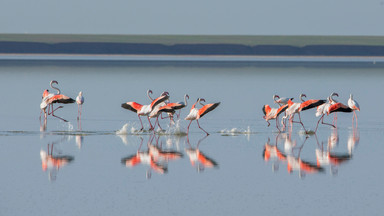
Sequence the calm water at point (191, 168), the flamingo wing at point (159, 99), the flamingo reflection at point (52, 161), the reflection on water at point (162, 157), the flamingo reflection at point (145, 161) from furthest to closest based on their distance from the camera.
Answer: the flamingo wing at point (159, 99)
the reflection on water at point (162, 157)
the flamingo reflection at point (145, 161)
the flamingo reflection at point (52, 161)
the calm water at point (191, 168)

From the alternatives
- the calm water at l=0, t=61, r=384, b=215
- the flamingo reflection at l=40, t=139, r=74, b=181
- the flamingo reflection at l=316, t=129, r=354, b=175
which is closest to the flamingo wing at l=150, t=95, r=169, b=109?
the calm water at l=0, t=61, r=384, b=215

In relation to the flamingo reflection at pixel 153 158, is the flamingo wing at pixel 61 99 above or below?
above

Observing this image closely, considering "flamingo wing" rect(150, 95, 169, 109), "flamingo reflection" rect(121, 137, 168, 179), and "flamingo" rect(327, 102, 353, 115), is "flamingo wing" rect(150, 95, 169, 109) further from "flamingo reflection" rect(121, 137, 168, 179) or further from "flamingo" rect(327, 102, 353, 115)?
"flamingo" rect(327, 102, 353, 115)

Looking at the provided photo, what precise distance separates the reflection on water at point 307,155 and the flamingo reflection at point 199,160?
971 millimetres

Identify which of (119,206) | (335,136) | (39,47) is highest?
(39,47)

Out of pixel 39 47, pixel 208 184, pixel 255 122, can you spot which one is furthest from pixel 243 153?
pixel 39 47

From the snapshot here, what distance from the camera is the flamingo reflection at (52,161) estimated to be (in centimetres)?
1296

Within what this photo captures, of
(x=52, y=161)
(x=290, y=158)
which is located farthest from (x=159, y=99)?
(x=52, y=161)

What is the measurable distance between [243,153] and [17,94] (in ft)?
58.1

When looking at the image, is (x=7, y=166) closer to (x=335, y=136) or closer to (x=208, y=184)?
(x=208, y=184)

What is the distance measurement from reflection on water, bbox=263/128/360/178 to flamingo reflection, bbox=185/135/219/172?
3.19 feet

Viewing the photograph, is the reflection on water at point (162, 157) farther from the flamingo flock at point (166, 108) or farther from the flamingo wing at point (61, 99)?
the flamingo wing at point (61, 99)

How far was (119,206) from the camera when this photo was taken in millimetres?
10461

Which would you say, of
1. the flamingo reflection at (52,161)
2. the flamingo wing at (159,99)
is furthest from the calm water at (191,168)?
the flamingo wing at (159,99)
